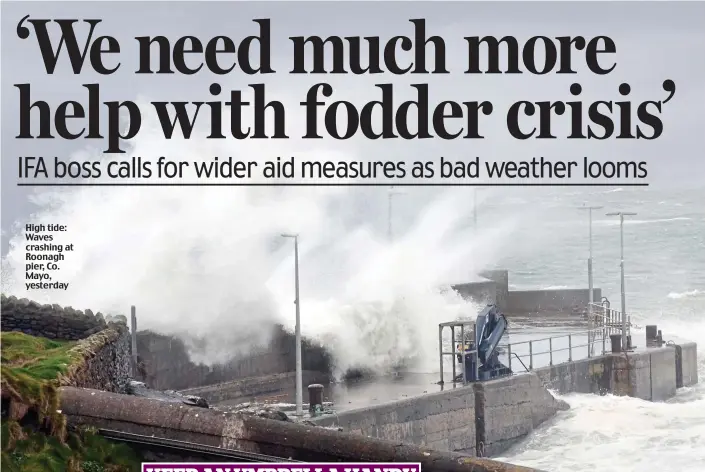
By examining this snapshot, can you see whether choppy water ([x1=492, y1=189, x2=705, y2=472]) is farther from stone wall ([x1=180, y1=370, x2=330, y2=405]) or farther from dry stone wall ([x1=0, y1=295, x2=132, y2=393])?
dry stone wall ([x1=0, y1=295, x2=132, y2=393])

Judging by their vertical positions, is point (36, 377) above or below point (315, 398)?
above

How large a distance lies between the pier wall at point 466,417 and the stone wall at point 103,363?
25.0ft

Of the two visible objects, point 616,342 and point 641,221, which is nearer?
point 616,342

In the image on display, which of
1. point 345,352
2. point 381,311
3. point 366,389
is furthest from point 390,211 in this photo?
point 366,389

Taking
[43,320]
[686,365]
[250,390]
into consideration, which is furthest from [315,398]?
[686,365]

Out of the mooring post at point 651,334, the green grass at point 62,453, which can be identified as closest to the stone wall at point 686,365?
the mooring post at point 651,334

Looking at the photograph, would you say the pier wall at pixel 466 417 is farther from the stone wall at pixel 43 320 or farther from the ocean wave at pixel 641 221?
the ocean wave at pixel 641 221

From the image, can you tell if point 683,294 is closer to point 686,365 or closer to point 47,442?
point 686,365

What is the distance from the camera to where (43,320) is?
63.1 feet

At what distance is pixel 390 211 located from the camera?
5384 centimetres

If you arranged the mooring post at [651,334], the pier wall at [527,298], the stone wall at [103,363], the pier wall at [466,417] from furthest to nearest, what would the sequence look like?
the pier wall at [527,298], the mooring post at [651,334], the pier wall at [466,417], the stone wall at [103,363]

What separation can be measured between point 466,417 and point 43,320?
51.9 ft

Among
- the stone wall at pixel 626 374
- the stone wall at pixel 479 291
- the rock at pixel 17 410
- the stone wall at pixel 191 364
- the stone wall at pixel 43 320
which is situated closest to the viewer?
the rock at pixel 17 410
